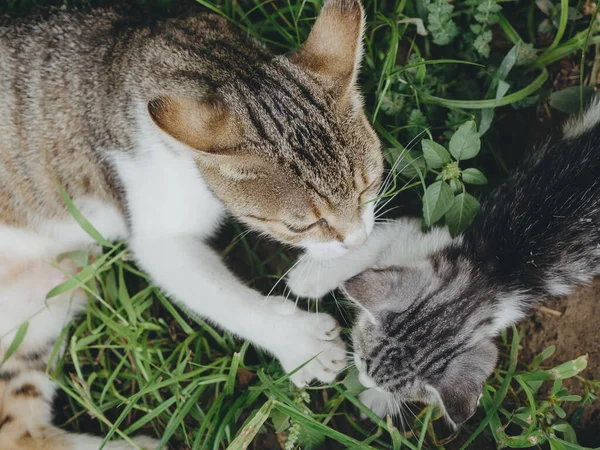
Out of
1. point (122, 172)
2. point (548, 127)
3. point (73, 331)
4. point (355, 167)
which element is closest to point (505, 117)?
point (548, 127)

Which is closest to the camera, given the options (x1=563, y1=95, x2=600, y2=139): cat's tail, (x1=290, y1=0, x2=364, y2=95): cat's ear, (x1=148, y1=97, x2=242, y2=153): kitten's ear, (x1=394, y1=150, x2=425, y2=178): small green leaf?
(x1=148, y1=97, x2=242, y2=153): kitten's ear

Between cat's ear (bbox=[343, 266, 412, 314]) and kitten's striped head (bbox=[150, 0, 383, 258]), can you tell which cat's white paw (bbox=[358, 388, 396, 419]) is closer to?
cat's ear (bbox=[343, 266, 412, 314])

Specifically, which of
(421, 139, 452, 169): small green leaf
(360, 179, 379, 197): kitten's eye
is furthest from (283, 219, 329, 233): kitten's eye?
(421, 139, 452, 169): small green leaf

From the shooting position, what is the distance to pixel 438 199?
2.18 meters

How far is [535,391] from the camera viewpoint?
226 centimetres

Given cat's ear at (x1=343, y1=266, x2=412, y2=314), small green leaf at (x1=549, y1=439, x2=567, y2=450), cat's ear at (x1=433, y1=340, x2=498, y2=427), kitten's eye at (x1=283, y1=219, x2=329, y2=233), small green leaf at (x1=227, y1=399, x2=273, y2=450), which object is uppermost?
kitten's eye at (x1=283, y1=219, x2=329, y2=233)

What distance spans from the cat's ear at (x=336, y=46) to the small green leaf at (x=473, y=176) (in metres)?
0.63

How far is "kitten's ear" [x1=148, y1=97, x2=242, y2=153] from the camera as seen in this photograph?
62.2 inches

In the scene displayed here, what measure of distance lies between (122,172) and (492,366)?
1.39m

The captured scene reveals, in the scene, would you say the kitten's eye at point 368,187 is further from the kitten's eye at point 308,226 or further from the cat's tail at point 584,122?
the cat's tail at point 584,122

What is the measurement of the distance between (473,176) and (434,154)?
0.56ft

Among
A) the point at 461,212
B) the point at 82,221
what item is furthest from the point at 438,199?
the point at 82,221

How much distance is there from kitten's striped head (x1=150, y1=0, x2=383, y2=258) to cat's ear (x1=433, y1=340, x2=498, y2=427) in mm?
543

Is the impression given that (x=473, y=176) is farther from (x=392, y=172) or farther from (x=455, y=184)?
(x=392, y=172)
